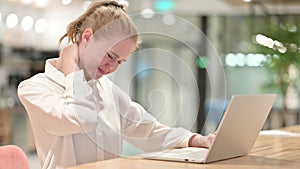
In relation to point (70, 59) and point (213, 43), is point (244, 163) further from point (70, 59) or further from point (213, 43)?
point (213, 43)

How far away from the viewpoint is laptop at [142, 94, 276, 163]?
1.36m


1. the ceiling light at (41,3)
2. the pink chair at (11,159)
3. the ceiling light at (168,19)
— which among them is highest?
the ceiling light at (41,3)

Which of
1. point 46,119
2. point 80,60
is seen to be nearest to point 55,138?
point 46,119

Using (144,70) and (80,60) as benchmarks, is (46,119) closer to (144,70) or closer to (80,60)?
(80,60)

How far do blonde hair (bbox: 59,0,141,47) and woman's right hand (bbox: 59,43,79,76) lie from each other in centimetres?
4

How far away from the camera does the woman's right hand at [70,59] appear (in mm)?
1640

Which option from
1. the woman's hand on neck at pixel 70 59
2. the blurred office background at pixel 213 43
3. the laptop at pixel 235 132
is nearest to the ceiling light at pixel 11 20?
the blurred office background at pixel 213 43

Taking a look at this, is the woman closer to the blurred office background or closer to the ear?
the ear

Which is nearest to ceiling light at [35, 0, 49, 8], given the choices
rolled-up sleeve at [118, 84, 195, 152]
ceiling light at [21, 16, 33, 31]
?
ceiling light at [21, 16, 33, 31]

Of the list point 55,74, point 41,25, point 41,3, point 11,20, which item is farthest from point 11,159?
point 41,25

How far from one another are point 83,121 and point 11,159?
0.22 meters

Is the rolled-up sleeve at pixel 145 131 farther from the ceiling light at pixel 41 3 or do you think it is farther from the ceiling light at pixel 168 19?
the ceiling light at pixel 41 3

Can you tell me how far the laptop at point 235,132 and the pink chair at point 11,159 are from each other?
0.35m

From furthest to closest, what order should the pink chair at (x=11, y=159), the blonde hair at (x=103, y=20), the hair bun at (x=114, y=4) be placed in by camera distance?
the hair bun at (x=114, y=4)
the blonde hair at (x=103, y=20)
the pink chair at (x=11, y=159)
